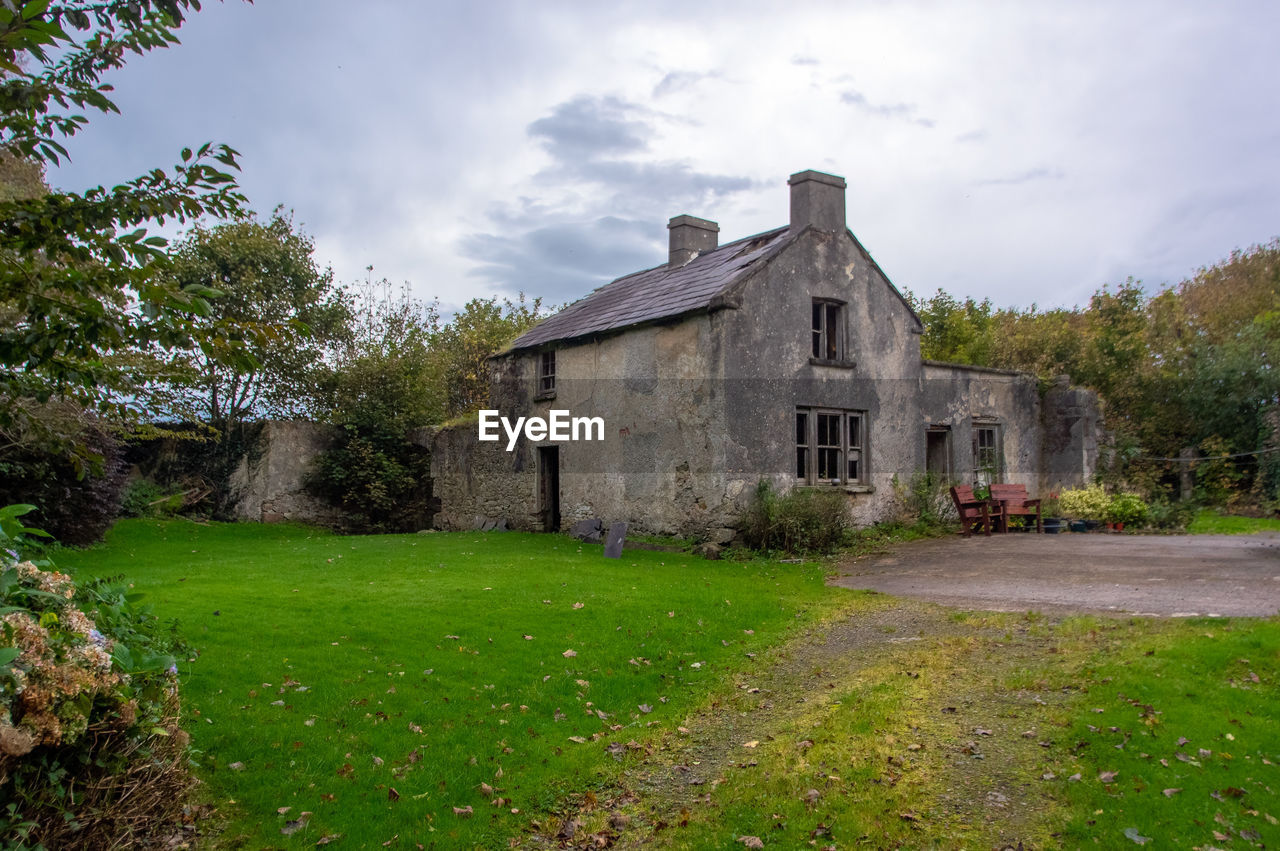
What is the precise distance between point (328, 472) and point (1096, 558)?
19.2 m

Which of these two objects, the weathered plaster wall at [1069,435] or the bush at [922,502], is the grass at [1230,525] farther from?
the bush at [922,502]

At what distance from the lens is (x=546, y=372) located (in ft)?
72.6

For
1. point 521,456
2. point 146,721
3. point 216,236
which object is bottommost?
point 146,721

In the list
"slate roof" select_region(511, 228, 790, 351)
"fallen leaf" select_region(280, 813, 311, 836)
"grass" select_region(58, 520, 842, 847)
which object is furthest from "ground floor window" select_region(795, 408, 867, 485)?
"fallen leaf" select_region(280, 813, 311, 836)

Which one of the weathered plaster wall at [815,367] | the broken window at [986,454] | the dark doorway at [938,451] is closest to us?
the weathered plaster wall at [815,367]

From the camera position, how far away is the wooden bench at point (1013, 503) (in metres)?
18.8

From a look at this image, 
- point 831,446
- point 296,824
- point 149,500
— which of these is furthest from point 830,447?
point 149,500

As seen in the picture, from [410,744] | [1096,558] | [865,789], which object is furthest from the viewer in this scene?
[1096,558]

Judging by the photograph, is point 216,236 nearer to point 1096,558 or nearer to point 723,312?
point 723,312

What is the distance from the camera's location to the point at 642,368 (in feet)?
61.7

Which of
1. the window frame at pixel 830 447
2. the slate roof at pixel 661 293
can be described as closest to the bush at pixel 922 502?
the window frame at pixel 830 447

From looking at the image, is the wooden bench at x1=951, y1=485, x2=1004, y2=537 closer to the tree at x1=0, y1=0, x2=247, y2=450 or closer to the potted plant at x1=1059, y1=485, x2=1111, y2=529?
the potted plant at x1=1059, y1=485, x2=1111, y2=529

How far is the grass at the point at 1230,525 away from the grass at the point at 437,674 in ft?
30.7

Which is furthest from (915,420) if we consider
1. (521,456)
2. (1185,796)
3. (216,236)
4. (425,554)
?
(216,236)
